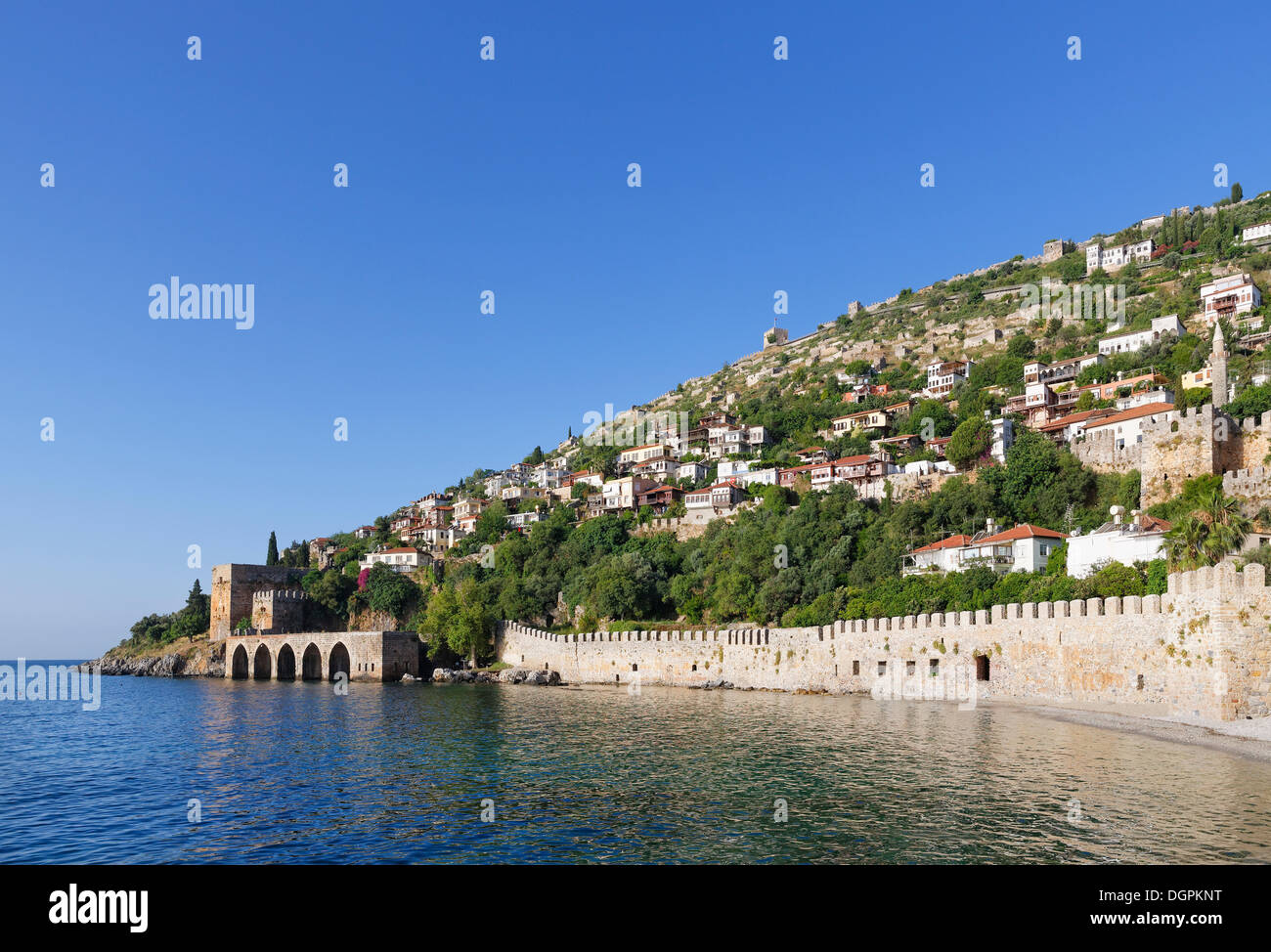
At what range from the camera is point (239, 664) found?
223 ft

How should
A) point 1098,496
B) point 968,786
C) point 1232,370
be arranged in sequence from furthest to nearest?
point 1232,370, point 1098,496, point 968,786

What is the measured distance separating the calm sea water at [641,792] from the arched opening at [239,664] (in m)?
39.4

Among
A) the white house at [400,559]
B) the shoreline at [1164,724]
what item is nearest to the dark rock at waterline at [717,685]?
the shoreline at [1164,724]

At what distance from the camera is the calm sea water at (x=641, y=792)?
1205cm

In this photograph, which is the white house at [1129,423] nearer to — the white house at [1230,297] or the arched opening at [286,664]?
the white house at [1230,297]

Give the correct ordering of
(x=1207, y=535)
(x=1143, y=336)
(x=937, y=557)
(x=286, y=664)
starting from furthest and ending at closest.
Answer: (x=1143, y=336) < (x=286, y=664) < (x=937, y=557) < (x=1207, y=535)

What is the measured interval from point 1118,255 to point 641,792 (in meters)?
118

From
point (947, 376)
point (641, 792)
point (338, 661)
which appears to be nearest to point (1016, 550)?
point (641, 792)

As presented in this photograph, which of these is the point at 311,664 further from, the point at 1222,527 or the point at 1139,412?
the point at 1139,412

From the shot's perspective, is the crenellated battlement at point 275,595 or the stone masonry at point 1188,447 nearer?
the stone masonry at point 1188,447

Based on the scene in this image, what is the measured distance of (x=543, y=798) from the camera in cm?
1577

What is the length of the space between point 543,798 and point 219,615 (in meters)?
68.1
